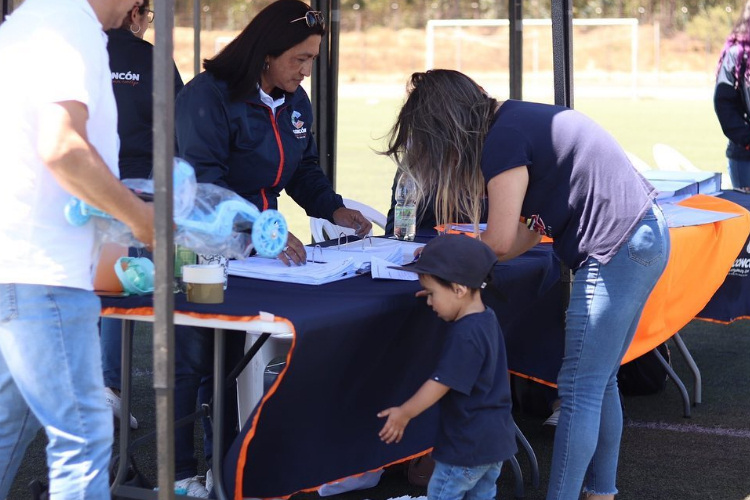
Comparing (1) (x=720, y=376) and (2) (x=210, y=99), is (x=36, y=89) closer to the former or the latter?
(2) (x=210, y=99)

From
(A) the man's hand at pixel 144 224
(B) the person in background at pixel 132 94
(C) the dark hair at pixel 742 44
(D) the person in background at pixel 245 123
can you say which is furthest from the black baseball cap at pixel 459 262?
(C) the dark hair at pixel 742 44

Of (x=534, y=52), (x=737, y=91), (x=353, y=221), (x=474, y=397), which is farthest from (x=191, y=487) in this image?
(x=534, y=52)

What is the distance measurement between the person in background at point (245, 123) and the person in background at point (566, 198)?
1.75 ft

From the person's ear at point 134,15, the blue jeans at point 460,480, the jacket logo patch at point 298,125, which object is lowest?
the blue jeans at point 460,480

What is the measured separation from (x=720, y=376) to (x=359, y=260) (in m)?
2.38

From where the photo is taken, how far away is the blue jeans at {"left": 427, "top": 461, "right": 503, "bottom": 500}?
8.50 feet

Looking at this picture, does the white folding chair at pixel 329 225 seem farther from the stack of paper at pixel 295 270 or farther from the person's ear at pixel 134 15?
the stack of paper at pixel 295 270

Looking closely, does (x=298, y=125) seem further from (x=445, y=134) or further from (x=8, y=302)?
(x=8, y=302)

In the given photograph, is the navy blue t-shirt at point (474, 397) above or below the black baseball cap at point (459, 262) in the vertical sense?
below

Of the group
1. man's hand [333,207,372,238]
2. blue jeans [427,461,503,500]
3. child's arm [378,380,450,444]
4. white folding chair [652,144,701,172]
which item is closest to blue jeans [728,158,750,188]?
white folding chair [652,144,701,172]

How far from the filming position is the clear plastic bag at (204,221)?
2.20 metres

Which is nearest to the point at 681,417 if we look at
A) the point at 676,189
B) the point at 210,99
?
the point at 676,189

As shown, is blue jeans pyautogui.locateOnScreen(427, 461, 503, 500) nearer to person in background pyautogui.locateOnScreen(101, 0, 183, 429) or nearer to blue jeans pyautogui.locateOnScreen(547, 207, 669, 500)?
blue jeans pyautogui.locateOnScreen(547, 207, 669, 500)

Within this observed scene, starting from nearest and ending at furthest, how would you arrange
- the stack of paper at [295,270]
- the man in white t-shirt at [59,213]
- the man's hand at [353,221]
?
the man in white t-shirt at [59,213] < the stack of paper at [295,270] < the man's hand at [353,221]
